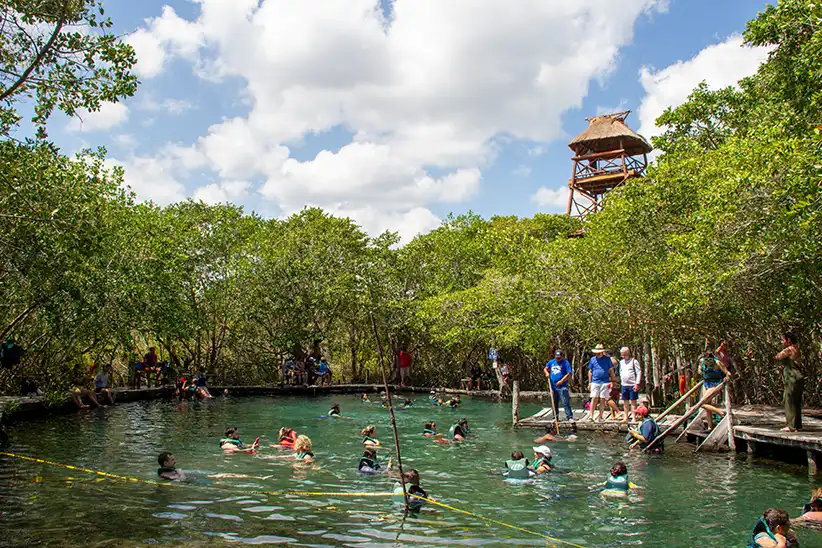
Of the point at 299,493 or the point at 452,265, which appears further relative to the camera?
the point at 452,265

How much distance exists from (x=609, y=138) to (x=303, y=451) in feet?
131

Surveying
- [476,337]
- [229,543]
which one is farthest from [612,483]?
[476,337]

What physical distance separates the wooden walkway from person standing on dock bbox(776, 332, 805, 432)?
0.90 feet

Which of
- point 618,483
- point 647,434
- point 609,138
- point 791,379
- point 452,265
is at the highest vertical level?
point 609,138

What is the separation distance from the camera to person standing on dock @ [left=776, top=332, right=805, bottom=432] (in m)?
13.5

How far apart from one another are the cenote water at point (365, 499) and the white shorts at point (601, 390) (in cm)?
114

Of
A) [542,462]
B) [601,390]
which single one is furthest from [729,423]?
[542,462]

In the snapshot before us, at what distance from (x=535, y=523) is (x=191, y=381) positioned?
26.9 meters

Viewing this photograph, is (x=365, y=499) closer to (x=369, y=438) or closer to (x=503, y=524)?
(x=503, y=524)

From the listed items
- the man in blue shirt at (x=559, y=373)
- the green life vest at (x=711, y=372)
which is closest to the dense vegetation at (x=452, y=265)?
the green life vest at (x=711, y=372)

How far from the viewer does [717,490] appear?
12305mm

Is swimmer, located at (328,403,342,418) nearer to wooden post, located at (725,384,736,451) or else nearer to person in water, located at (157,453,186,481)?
person in water, located at (157,453,186,481)

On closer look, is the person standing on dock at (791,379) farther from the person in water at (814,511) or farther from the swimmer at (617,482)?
the swimmer at (617,482)

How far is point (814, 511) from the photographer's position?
32.5 feet
